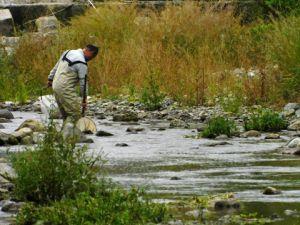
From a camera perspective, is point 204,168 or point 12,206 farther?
point 204,168

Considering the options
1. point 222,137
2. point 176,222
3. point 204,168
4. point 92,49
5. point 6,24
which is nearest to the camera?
point 176,222

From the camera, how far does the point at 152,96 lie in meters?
25.3

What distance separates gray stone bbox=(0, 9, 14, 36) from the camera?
127 ft

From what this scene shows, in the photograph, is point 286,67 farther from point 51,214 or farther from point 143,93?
point 51,214

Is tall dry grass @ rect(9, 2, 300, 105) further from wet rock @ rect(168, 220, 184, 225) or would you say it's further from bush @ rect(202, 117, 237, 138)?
wet rock @ rect(168, 220, 184, 225)

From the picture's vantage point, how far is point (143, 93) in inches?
992

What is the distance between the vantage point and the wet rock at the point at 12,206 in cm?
1022

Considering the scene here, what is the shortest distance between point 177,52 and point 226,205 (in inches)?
787

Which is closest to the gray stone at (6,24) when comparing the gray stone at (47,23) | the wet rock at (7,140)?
the gray stone at (47,23)

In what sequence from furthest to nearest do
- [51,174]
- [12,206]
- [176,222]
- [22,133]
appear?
[22,133]
[12,206]
[51,174]
[176,222]

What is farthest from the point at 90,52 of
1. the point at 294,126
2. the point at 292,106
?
the point at 292,106

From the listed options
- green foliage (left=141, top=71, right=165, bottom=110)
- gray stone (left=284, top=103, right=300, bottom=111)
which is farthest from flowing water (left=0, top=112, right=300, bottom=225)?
green foliage (left=141, top=71, right=165, bottom=110)

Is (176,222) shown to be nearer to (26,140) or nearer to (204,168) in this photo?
(204,168)

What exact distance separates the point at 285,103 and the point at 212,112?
157 centimetres
